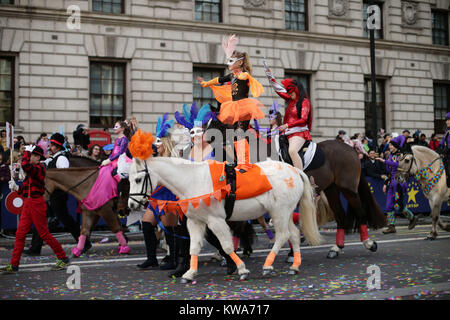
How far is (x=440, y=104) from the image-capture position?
85.9ft

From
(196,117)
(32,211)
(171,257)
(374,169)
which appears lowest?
(171,257)

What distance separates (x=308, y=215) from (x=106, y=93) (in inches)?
563

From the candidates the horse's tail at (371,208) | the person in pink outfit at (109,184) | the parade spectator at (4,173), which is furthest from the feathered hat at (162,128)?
the parade spectator at (4,173)

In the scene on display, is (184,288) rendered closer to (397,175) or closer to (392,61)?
(397,175)

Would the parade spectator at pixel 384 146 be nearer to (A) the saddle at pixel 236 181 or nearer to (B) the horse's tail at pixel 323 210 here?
(B) the horse's tail at pixel 323 210

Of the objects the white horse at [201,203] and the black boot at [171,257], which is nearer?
the white horse at [201,203]

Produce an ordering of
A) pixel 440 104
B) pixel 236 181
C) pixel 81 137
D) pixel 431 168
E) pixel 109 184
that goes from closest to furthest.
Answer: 1. pixel 236 181
2. pixel 109 184
3. pixel 431 168
4. pixel 81 137
5. pixel 440 104

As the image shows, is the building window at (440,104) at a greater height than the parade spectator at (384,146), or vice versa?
the building window at (440,104)

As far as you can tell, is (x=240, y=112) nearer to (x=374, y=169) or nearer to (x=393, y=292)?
(x=393, y=292)

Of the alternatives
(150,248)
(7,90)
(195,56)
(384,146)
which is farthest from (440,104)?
(150,248)

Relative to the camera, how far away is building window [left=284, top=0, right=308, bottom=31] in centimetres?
2312

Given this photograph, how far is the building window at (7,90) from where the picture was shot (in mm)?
18500

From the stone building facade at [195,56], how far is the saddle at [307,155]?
1206 cm

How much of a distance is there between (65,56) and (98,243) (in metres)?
10.0
